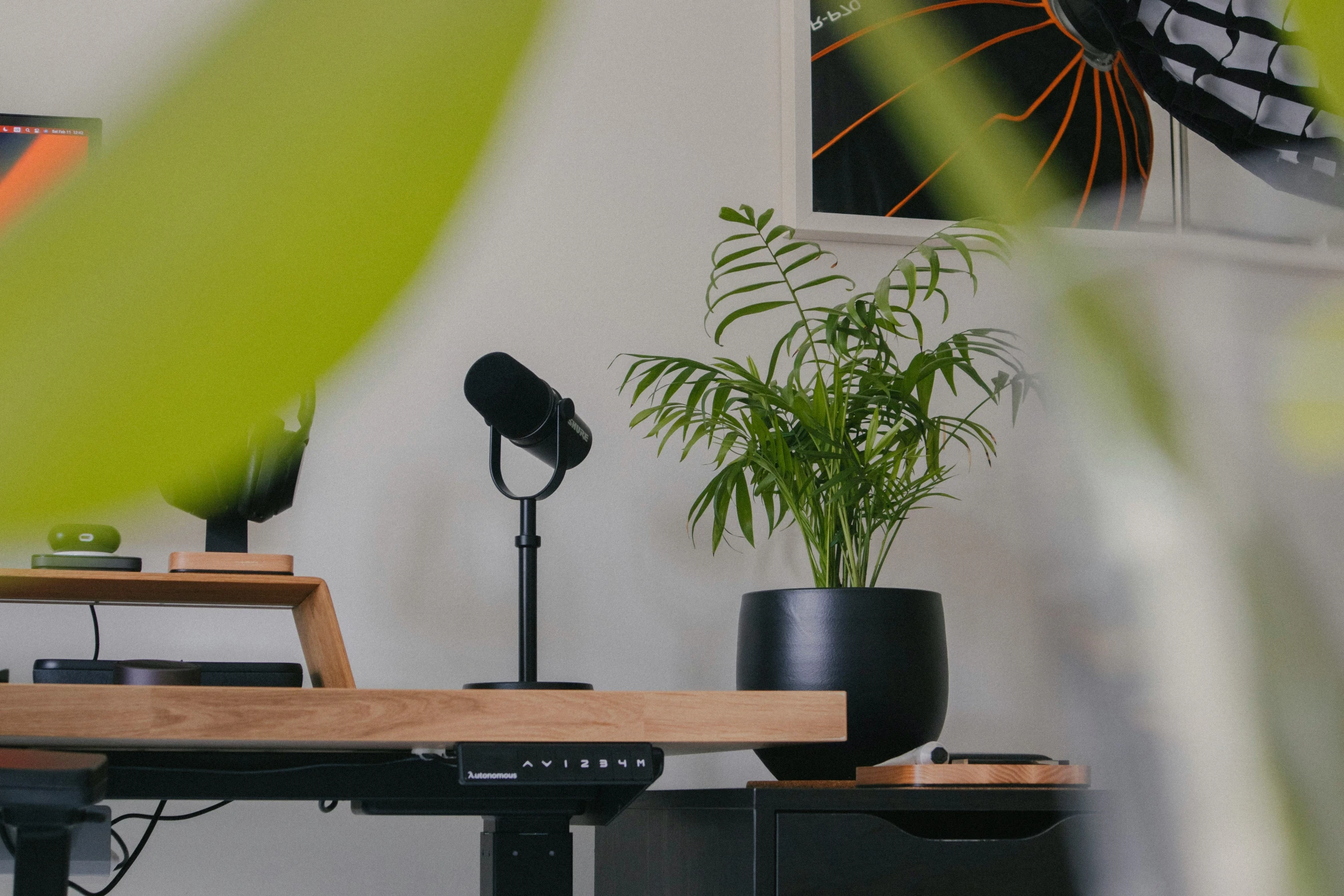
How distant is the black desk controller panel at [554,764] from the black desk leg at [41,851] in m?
0.31

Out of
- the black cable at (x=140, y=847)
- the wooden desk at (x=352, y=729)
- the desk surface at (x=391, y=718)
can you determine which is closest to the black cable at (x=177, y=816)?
the black cable at (x=140, y=847)

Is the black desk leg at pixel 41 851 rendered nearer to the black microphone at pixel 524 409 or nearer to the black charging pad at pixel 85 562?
the black charging pad at pixel 85 562

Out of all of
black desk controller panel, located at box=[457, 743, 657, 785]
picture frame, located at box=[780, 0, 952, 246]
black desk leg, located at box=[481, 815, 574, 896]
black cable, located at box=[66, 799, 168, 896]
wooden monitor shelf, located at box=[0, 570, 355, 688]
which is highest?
picture frame, located at box=[780, 0, 952, 246]

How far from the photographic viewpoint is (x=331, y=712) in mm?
723

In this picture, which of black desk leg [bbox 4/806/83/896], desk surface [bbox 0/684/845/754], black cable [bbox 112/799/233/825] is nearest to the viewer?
black desk leg [bbox 4/806/83/896]

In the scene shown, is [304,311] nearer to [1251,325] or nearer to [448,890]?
[1251,325]

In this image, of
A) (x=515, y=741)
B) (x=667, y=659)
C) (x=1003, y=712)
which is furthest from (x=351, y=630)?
(x=1003, y=712)

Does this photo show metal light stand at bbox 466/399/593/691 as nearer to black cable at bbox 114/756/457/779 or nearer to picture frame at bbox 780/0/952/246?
black cable at bbox 114/756/457/779

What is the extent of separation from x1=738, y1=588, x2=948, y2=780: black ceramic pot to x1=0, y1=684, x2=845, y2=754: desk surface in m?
0.16

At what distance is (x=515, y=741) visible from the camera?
77 cm

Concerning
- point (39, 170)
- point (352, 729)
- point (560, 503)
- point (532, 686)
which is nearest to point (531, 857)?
point (532, 686)

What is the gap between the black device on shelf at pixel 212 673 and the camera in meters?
0.82

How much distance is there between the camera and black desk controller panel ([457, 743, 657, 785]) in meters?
0.75

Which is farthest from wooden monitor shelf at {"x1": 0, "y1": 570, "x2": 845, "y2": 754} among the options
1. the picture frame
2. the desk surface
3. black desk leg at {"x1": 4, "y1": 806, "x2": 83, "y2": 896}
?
the picture frame
